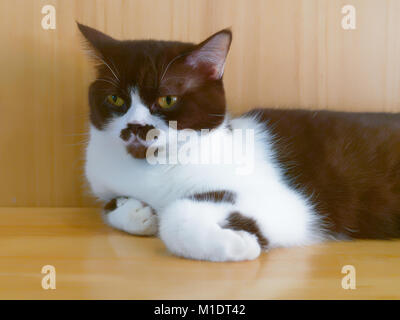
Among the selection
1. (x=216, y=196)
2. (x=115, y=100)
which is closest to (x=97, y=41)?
(x=115, y=100)

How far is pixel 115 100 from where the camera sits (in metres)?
1.12

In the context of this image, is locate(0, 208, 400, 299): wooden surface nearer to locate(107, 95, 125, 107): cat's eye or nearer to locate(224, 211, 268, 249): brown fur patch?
locate(224, 211, 268, 249): brown fur patch

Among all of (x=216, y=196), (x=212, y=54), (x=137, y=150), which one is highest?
(x=212, y=54)

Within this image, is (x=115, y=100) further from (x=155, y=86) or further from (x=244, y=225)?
(x=244, y=225)

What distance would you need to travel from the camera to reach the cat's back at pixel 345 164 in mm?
1222

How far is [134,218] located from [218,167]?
24cm

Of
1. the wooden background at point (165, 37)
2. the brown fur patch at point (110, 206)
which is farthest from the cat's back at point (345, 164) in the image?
the brown fur patch at point (110, 206)

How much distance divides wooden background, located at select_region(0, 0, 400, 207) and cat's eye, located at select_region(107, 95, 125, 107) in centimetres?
39

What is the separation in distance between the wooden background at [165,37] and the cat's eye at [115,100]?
39 cm

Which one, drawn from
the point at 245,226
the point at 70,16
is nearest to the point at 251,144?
the point at 245,226

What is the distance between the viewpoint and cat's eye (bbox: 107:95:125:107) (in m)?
1.11

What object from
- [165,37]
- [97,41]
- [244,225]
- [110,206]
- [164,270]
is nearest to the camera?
[164,270]

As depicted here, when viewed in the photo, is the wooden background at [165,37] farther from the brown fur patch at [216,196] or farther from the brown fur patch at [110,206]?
the brown fur patch at [216,196]

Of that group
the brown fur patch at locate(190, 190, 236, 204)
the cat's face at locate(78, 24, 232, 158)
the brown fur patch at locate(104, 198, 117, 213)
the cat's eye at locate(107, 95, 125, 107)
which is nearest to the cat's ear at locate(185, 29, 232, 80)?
the cat's face at locate(78, 24, 232, 158)
